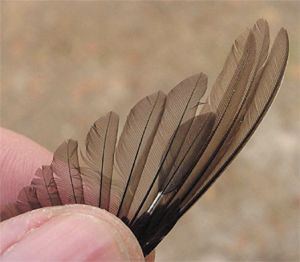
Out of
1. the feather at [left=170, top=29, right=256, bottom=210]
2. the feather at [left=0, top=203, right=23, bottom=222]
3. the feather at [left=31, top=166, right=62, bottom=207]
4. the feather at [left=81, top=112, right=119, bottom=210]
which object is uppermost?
the feather at [left=170, top=29, right=256, bottom=210]

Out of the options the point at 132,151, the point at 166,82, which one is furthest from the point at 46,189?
the point at 166,82

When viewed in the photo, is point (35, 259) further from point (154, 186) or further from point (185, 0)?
point (185, 0)

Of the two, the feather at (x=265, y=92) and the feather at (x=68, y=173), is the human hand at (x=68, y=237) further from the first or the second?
the feather at (x=265, y=92)

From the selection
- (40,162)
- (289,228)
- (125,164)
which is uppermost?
(125,164)

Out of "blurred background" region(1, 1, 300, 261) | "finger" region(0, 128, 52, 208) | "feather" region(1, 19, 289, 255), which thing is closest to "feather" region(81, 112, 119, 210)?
"feather" region(1, 19, 289, 255)

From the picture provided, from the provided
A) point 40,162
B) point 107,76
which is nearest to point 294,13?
point 107,76

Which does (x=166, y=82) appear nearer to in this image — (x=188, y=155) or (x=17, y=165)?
(x=17, y=165)

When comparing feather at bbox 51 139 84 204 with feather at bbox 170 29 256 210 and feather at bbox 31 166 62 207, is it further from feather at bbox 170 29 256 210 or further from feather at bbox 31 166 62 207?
feather at bbox 170 29 256 210
